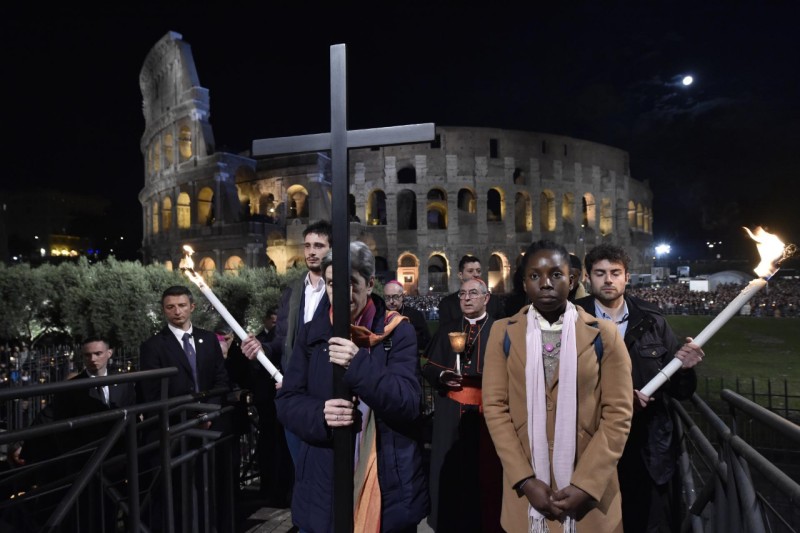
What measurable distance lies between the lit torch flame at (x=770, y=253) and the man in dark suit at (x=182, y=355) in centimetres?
420

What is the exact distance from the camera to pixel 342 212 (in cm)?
213

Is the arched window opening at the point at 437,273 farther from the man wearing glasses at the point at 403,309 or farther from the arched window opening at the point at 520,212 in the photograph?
the man wearing glasses at the point at 403,309

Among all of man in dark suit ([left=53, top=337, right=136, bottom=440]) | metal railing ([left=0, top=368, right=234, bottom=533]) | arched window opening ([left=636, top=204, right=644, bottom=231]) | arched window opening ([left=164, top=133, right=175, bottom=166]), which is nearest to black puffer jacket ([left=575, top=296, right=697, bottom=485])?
metal railing ([left=0, top=368, right=234, bottom=533])

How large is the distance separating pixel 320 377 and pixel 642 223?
5543cm

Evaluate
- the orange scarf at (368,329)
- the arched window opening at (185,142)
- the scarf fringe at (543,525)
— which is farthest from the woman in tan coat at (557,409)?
the arched window opening at (185,142)

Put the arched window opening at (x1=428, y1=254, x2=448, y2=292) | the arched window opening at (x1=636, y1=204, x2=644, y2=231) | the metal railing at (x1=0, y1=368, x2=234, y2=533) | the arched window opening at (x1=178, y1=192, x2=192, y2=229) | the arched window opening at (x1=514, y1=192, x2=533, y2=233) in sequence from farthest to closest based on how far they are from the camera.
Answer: the arched window opening at (x1=636, y1=204, x2=644, y2=231)
the arched window opening at (x1=514, y1=192, x2=533, y2=233)
the arched window opening at (x1=428, y1=254, x2=448, y2=292)
the arched window opening at (x1=178, y1=192, x2=192, y2=229)
the metal railing at (x1=0, y1=368, x2=234, y2=533)

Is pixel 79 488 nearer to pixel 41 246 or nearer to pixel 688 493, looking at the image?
pixel 688 493

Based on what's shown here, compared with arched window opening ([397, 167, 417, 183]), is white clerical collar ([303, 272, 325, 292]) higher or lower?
lower

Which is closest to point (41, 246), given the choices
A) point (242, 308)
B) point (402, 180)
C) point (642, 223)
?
point (402, 180)

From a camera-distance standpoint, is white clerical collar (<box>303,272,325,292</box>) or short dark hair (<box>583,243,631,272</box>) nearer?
short dark hair (<box>583,243,631,272</box>)

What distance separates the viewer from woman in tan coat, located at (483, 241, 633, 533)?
7.36 feet

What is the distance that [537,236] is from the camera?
39.0 metres

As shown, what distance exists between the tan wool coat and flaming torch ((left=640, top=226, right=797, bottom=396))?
61cm

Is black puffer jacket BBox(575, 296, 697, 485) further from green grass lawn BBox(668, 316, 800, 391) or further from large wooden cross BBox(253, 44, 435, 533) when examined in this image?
green grass lawn BBox(668, 316, 800, 391)
